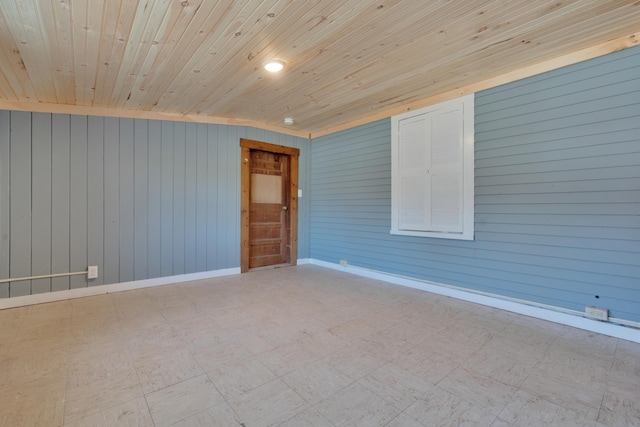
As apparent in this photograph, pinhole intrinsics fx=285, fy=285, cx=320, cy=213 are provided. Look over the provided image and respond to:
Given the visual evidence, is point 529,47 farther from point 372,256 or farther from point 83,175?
point 83,175

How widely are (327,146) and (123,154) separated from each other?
3.07 metres

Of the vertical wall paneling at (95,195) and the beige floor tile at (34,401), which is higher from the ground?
the vertical wall paneling at (95,195)

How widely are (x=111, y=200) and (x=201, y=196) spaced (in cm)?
108

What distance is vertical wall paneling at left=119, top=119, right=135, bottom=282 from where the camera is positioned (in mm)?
3633

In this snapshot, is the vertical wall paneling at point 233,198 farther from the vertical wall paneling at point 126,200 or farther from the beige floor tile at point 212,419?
the beige floor tile at point 212,419

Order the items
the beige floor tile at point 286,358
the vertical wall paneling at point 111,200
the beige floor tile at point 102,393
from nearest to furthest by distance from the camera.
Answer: the beige floor tile at point 102,393 < the beige floor tile at point 286,358 < the vertical wall paneling at point 111,200

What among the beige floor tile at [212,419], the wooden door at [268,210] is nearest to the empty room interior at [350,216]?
the beige floor tile at [212,419]

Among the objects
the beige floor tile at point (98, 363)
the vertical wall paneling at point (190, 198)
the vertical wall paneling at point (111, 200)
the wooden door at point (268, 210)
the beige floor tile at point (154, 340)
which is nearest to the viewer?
the beige floor tile at point (98, 363)

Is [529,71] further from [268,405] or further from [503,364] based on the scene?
[268,405]

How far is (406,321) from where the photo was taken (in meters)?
2.66

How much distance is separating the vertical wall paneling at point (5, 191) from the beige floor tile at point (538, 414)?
4595 mm

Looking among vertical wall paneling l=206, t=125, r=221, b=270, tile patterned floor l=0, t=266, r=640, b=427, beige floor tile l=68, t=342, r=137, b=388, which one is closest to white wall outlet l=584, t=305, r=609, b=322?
tile patterned floor l=0, t=266, r=640, b=427

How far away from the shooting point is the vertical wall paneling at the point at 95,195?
3453 millimetres

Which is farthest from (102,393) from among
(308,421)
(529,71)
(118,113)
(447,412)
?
(529,71)
